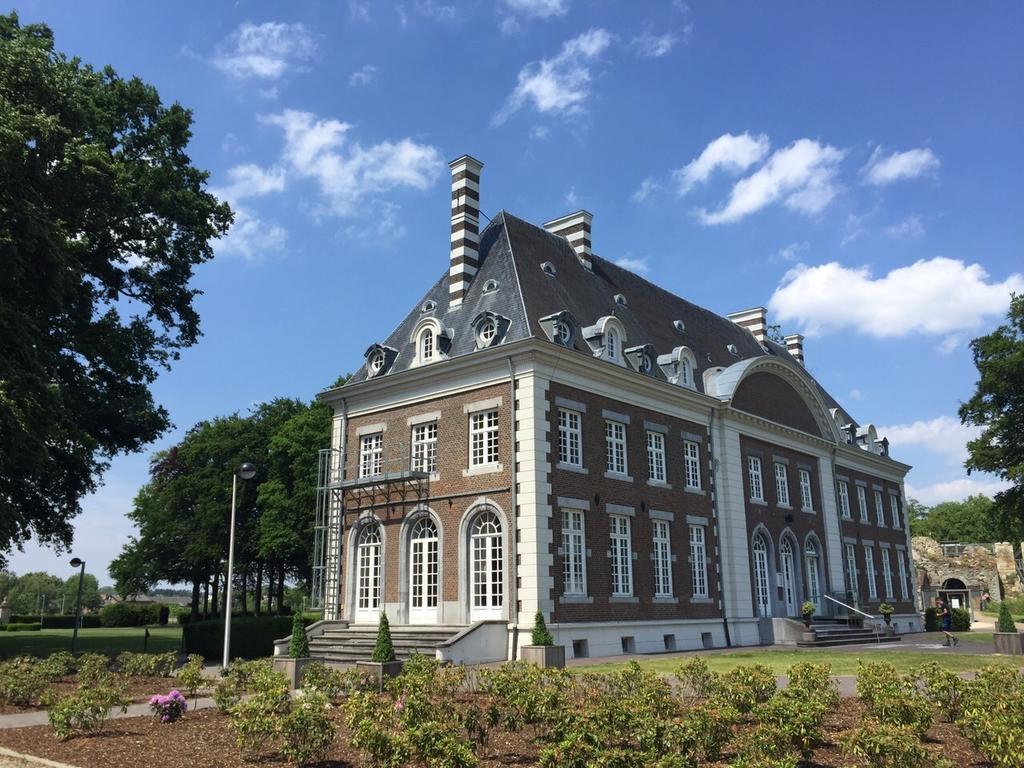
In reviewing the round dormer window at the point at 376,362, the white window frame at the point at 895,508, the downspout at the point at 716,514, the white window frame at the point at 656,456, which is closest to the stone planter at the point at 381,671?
the white window frame at the point at 656,456

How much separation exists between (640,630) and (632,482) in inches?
180

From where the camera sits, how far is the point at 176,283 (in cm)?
2848

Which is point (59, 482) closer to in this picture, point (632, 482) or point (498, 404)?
point (498, 404)

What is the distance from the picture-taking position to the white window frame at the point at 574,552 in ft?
78.5

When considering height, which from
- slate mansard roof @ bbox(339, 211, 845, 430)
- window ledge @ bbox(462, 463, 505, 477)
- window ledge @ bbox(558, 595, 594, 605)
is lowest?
window ledge @ bbox(558, 595, 594, 605)

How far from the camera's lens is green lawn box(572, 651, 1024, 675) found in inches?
766

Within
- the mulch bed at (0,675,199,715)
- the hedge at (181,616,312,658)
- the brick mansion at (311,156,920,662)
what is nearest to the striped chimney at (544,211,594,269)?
the brick mansion at (311,156,920,662)

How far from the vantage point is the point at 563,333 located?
83.5 ft

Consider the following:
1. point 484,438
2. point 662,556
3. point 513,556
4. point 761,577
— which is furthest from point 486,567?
point 761,577

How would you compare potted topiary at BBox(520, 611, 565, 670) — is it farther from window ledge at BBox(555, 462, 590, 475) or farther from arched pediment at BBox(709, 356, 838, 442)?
arched pediment at BBox(709, 356, 838, 442)

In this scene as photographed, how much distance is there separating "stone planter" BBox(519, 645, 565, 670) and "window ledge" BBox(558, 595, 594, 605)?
4479 mm

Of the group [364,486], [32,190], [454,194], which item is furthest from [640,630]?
[32,190]

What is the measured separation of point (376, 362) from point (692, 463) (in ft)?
38.8

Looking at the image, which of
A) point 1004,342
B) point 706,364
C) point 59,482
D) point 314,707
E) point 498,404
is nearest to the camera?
point 314,707
